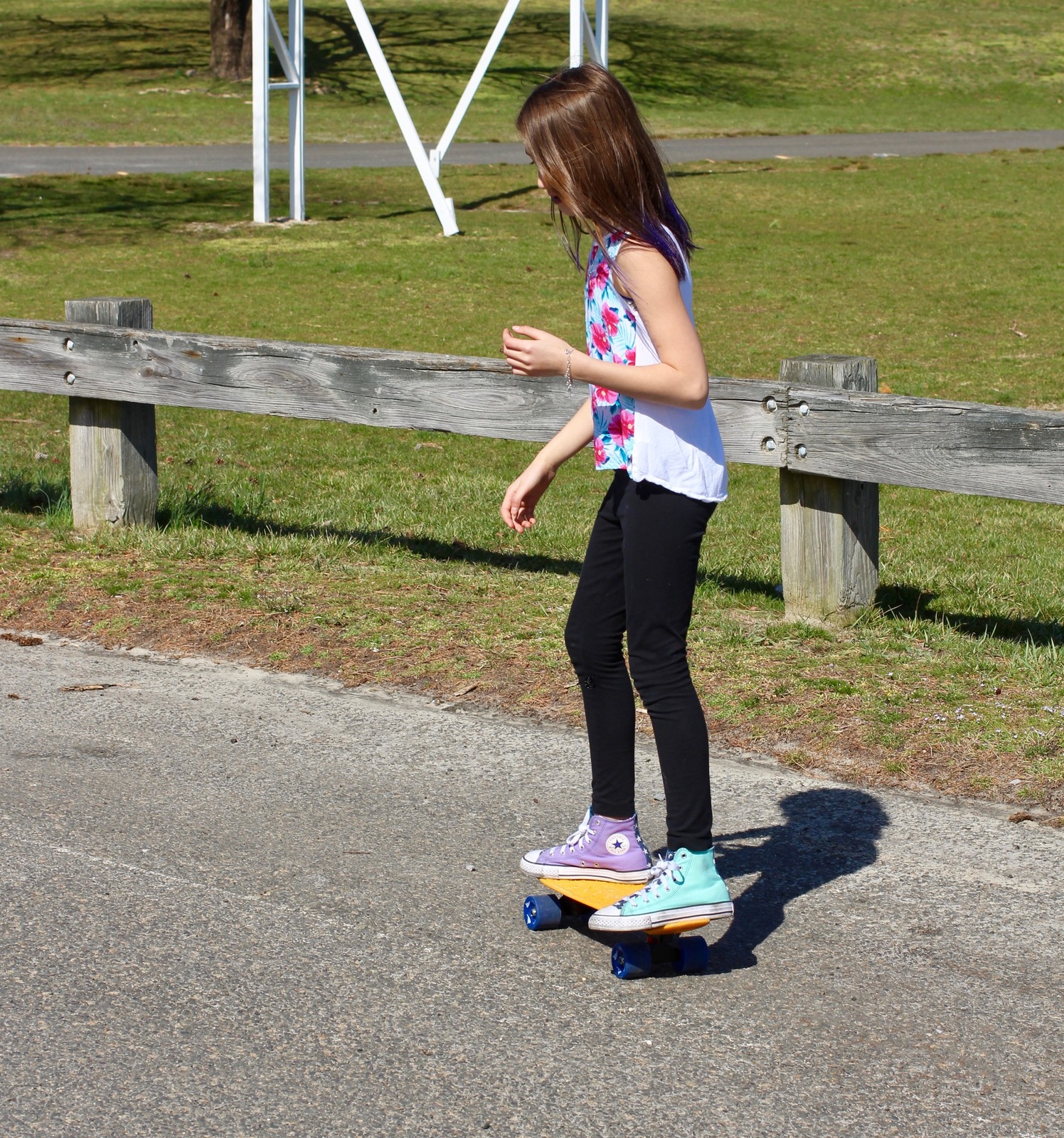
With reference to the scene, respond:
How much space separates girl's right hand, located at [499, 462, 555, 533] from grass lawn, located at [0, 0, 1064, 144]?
950 inches

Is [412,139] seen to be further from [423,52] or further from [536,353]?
[423,52]

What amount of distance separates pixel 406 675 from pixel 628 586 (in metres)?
2.02

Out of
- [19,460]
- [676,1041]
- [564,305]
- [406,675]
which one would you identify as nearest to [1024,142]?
[564,305]

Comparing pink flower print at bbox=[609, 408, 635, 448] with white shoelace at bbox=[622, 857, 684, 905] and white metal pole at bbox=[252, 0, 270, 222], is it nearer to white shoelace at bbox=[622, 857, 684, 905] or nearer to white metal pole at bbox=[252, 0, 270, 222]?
white shoelace at bbox=[622, 857, 684, 905]

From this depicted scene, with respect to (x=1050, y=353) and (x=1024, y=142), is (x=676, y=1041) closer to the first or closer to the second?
(x=1050, y=353)

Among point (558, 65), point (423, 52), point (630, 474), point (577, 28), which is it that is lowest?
point (630, 474)

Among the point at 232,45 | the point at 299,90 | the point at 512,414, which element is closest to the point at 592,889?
the point at 512,414

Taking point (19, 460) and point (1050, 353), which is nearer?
point (19, 460)

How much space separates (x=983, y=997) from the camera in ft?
10.3

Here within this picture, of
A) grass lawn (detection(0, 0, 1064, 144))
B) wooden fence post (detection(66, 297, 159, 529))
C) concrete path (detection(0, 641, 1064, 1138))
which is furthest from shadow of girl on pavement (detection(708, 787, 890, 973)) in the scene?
grass lawn (detection(0, 0, 1064, 144))

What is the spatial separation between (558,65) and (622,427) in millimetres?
37015

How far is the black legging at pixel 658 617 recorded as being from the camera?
325cm

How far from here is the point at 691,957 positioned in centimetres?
329

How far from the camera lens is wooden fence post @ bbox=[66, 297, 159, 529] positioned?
6801mm
